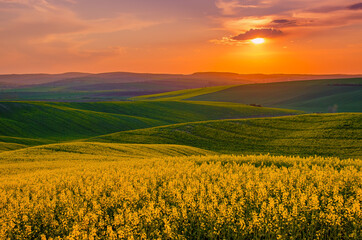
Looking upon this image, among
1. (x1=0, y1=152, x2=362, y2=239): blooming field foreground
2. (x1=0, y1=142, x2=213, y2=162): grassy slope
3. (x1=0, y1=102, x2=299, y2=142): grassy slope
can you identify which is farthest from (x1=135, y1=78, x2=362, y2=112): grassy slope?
(x1=0, y1=152, x2=362, y2=239): blooming field foreground

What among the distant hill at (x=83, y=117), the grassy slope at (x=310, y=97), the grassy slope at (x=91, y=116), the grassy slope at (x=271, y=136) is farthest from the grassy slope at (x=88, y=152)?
the grassy slope at (x=310, y=97)

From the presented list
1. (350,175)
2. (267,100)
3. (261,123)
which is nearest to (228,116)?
(261,123)

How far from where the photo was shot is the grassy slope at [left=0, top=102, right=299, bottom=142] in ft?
A: 256

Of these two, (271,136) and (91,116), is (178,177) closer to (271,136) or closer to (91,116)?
(271,136)

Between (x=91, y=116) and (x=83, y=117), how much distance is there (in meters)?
2.74

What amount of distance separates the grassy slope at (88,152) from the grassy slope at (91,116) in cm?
3327

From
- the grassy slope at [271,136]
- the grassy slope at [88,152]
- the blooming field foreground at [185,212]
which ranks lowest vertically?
the grassy slope at [271,136]

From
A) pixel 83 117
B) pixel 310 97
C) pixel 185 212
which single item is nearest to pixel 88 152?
pixel 185 212

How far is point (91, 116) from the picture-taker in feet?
313

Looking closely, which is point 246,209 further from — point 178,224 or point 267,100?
point 267,100

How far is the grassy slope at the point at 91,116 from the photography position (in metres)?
78.1

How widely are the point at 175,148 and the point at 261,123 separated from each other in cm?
3411

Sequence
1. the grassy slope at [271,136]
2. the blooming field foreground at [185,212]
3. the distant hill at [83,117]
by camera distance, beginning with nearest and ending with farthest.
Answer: the blooming field foreground at [185,212], the grassy slope at [271,136], the distant hill at [83,117]

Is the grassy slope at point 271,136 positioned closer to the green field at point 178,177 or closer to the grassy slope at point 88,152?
the green field at point 178,177
